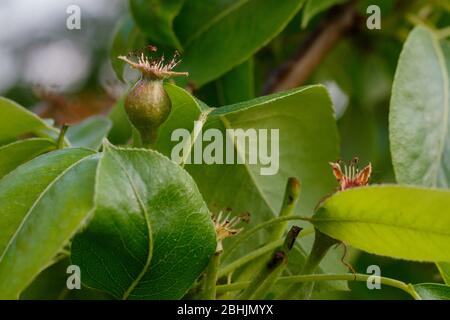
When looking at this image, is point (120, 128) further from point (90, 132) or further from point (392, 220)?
point (392, 220)

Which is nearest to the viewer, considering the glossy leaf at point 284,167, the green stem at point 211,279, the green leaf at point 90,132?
the green stem at point 211,279

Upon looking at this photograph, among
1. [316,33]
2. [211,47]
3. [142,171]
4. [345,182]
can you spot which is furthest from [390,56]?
[142,171]

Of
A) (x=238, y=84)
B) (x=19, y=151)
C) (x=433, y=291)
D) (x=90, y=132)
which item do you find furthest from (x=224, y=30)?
(x=433, y=291)

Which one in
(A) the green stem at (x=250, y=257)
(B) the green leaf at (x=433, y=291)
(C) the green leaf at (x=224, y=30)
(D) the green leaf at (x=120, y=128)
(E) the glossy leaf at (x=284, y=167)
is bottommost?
(B) the green leaf at (x=433, y=291)

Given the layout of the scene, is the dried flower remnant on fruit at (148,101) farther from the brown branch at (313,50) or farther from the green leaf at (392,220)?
the brown branch at (313,50)

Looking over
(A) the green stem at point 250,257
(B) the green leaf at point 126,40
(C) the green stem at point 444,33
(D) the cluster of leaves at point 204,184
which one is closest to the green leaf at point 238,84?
(D) the cluster of leaves at point 204,184

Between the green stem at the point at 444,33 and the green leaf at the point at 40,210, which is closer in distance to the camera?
the green leaf at the point at 40,210
